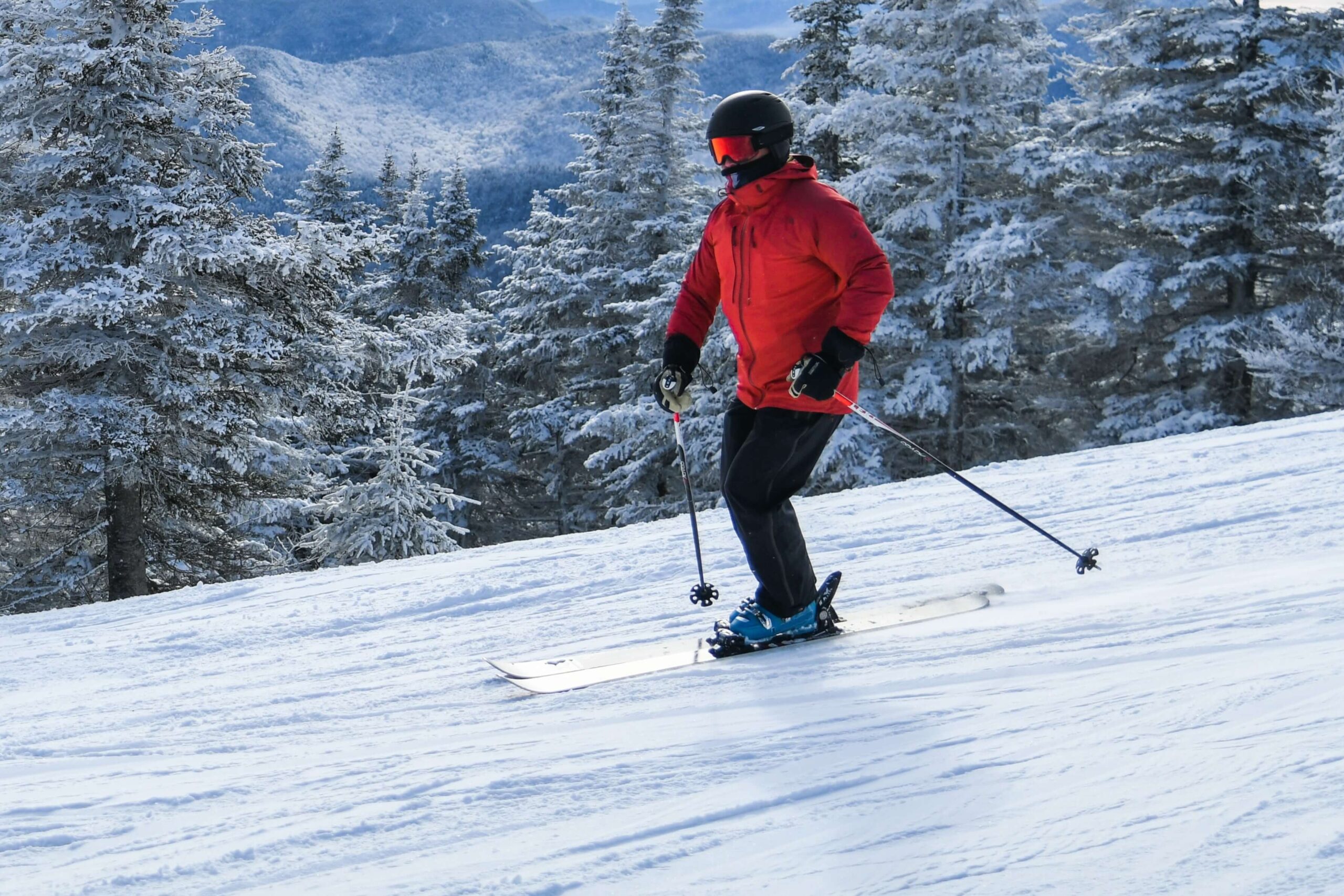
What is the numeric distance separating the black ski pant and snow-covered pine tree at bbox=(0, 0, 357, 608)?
10.7 meters

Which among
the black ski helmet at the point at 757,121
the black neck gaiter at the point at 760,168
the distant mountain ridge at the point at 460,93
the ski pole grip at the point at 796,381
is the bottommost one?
the ski pole grip at the point at 796,381

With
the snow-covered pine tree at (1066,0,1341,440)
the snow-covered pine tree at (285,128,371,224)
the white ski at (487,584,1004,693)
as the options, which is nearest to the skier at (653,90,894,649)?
the white ski at (487,584,1004,693)

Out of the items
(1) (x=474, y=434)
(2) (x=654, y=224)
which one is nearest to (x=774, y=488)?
(2) (x=654, y=224)

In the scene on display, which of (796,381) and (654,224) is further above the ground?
(654,224)

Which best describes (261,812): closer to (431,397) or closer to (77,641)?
(77,641)

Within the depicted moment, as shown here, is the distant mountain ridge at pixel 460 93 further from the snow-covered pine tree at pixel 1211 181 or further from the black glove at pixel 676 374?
the black glove at pixel 676 374

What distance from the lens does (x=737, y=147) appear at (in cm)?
334

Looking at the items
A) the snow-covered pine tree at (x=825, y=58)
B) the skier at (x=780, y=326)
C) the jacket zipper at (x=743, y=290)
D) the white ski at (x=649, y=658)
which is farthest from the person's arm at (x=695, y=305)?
the snow-covered pine tree at (x=825, y=58)

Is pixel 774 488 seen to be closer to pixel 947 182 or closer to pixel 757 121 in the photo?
pixel 757 121

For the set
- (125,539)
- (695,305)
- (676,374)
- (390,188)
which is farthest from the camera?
(390,188)

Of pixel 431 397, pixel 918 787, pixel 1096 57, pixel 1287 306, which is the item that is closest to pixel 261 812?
pixel 918 787

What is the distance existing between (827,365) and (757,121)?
0.81m

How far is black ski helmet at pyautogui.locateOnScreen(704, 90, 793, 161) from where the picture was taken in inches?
131

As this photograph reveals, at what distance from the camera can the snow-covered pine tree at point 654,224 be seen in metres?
18.5
